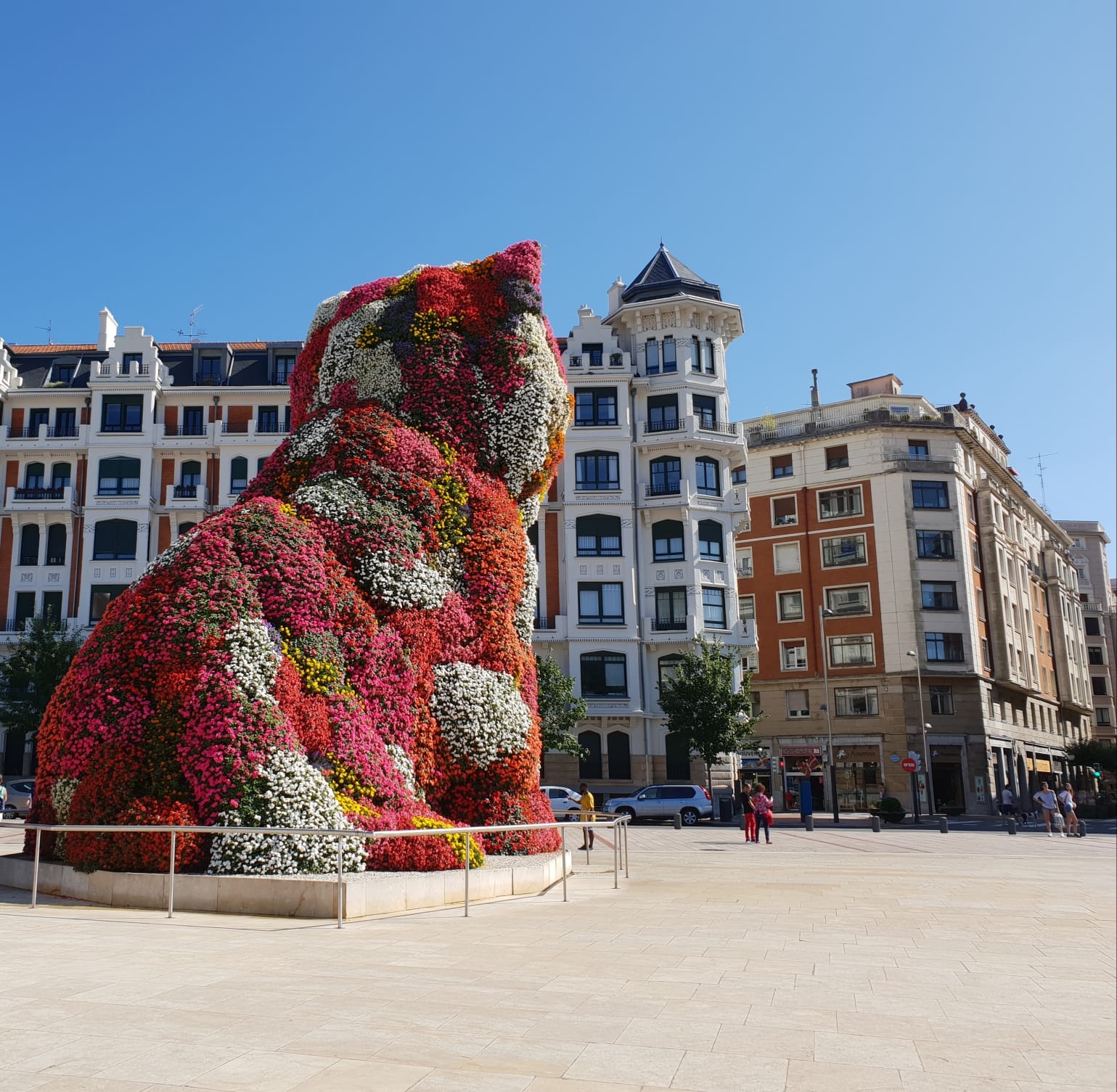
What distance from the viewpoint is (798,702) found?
2317 inches

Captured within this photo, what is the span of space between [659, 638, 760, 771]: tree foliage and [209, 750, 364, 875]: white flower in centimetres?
3134

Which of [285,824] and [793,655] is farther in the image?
[793,655]

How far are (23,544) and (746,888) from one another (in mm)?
42787

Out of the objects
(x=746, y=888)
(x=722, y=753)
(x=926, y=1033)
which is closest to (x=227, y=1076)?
(x=926, y=1033)

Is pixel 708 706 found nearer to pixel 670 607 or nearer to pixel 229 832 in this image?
pixel 670 607

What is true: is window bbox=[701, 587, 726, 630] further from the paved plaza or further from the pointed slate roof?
the paved plaza

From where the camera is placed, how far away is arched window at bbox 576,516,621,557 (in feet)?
160

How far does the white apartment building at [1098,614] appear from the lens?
3819 inches

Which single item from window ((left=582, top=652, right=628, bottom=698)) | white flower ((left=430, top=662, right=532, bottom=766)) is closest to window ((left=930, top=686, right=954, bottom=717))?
window ((left=582, top=652, right=628, bottom=698))

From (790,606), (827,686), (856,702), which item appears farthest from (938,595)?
(827,686)

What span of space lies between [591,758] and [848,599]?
2047cm

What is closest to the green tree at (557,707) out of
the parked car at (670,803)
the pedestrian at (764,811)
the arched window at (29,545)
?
the parked car at (670,803)

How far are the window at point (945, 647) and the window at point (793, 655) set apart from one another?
664cm

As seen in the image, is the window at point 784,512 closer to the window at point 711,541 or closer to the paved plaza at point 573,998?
the window at point 711,541
